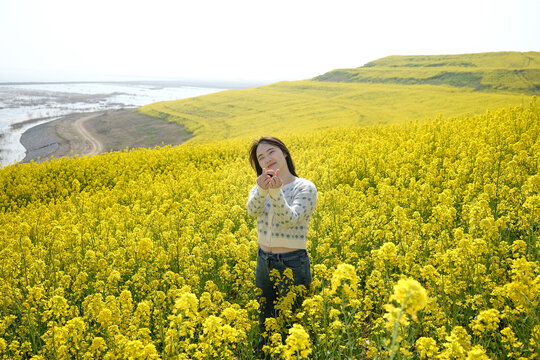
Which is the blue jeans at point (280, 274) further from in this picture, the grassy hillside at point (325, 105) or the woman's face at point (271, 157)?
the grassy hillside at point (325, 105)

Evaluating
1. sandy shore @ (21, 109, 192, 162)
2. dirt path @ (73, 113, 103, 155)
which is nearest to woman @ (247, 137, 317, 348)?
sandy shore @ (21, 109, 192, 162)

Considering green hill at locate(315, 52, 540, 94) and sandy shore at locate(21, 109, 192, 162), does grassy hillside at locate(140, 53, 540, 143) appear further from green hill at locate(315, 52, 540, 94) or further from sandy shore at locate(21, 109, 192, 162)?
sandy shore at locate(21, 109, 192, 162)

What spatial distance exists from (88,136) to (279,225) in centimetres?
4319

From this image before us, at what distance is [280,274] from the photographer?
3.20 m

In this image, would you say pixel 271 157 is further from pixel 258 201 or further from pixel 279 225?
pixel 279 225

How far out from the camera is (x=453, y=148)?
823cm

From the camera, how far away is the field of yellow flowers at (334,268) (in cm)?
248

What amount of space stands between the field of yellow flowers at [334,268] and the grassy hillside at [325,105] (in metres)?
15.6

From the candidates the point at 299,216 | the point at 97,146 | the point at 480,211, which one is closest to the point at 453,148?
the point at 480,211

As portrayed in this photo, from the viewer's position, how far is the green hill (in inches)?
1709

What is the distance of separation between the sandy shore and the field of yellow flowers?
24418 mm

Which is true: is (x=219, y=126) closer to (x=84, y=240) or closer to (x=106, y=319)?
(x=84, y=240)

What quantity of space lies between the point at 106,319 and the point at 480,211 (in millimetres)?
4036

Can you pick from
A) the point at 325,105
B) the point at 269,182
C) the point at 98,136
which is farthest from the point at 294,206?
the point at 98,136
